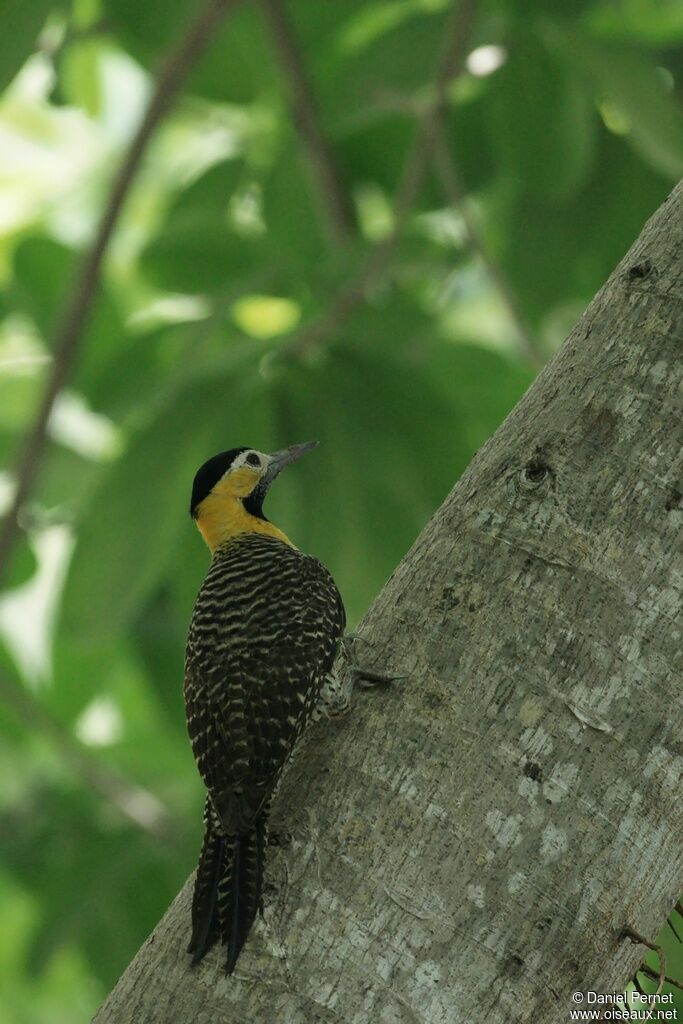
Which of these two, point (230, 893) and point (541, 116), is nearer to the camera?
point (230, 893)

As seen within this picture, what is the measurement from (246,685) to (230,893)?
2.09 ft

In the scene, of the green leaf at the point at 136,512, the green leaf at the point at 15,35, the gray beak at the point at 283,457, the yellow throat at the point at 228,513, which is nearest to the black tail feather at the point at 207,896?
the green leaf at the point at 136,512

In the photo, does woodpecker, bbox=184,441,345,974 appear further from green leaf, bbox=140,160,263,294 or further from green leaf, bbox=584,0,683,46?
green leaf, bbox=584,0,683,46

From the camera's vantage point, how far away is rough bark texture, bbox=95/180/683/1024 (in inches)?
71.9

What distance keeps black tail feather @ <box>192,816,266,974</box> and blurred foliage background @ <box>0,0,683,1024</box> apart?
1.00 metres

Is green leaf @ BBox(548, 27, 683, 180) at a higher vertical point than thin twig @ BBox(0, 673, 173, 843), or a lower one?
higher

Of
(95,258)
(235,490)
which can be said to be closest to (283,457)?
(235,490)

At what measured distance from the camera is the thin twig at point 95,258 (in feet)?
11.3

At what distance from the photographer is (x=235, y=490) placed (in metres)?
3.38

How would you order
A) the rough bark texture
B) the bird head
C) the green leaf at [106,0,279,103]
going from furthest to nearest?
1. the green leaf at [106,0,279,103]
2. the bird head
3. the rough bark texture

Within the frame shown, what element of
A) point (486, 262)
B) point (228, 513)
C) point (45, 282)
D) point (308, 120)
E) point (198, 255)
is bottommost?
point (228, 513)

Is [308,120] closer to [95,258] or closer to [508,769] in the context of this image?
[95,258]

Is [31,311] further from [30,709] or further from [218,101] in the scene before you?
[30,709]

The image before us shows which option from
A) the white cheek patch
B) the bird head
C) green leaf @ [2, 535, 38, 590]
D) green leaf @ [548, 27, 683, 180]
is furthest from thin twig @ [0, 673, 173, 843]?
green leaf @ [548, 27, 683, 180]
